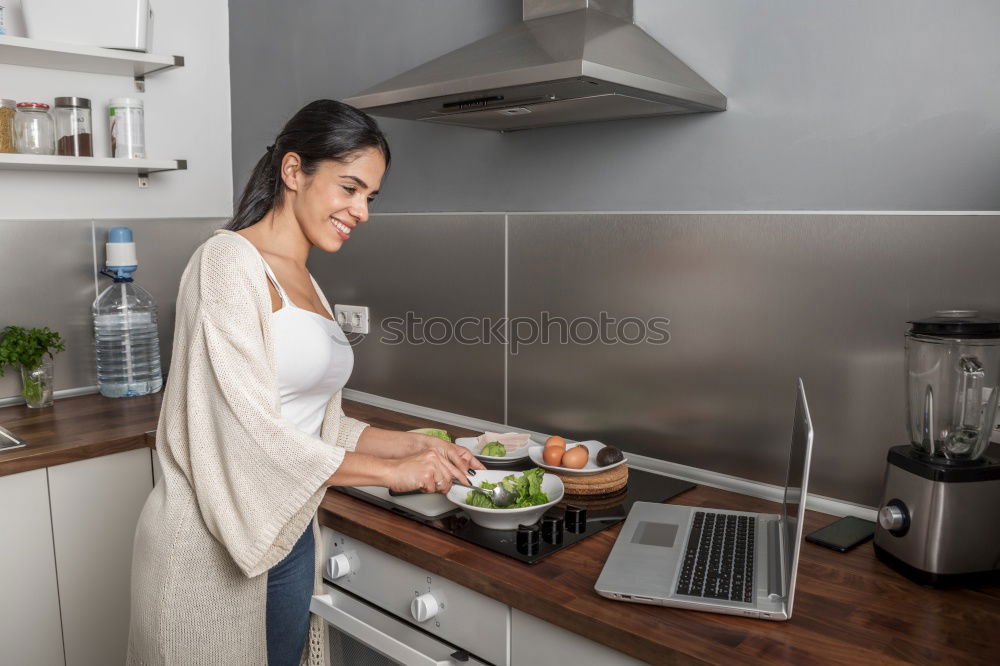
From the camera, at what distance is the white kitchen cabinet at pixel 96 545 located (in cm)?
184

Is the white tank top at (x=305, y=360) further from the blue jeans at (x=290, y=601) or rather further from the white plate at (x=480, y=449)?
the white plate at (x=480, y=449)

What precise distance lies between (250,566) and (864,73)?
127 cm

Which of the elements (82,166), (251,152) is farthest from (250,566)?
(251,152)

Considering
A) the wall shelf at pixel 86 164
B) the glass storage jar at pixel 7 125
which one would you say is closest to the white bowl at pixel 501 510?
the wall shelf at pixel 86 164

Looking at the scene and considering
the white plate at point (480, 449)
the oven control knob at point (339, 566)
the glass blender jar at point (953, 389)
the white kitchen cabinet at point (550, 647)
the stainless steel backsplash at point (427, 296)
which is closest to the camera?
the white kitchen cabinet at point (550, 647)

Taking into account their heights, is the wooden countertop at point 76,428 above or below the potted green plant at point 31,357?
below

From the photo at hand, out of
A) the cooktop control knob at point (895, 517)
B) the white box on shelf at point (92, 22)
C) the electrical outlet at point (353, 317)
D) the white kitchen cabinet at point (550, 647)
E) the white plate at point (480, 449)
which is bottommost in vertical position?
the white kitchen cabinet at point (550, 647)

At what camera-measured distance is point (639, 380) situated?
1727 millimetres

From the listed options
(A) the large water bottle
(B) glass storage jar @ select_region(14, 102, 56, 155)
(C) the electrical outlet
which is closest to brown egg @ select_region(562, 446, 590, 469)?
(C) the electrical outlet

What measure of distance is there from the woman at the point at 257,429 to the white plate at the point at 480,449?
300mm

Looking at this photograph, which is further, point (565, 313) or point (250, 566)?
point (565, 313)

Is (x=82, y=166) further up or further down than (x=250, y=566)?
further up

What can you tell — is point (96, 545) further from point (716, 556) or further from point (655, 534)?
point (716, 556)

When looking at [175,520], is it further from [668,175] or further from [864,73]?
[864,73]
